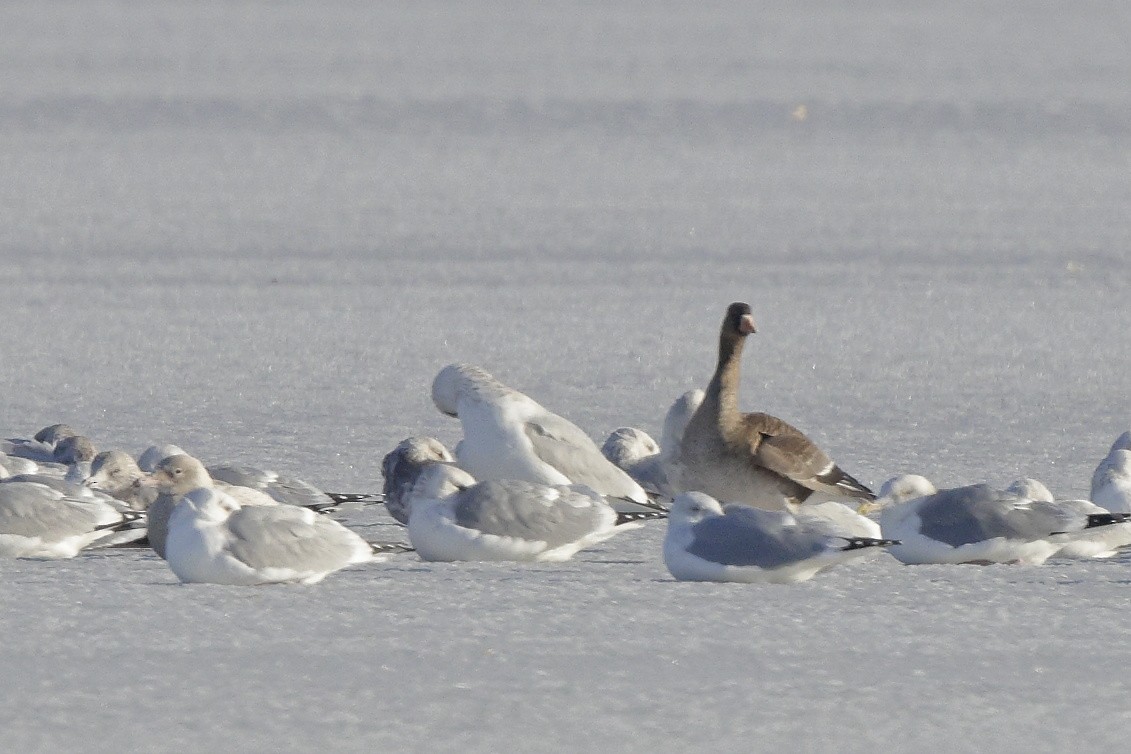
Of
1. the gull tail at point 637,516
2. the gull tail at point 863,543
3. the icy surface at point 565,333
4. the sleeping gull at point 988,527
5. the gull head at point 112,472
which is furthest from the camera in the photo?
the gull head at point 112,472

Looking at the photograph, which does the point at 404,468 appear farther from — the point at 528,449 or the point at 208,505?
the point at 208,505

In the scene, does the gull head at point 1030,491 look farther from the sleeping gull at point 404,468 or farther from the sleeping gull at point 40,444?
the sleeping gull at point 40,444

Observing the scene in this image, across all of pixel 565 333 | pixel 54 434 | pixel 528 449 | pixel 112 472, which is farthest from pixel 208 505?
pixel 565 333

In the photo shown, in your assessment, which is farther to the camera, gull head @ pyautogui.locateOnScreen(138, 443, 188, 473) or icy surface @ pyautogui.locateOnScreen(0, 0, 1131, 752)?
gull head @ pyautogui.locateOnScreen(138, 443, 188, 473)

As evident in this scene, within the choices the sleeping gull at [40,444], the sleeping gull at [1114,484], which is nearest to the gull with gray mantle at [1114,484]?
the sleeping gull at [1114,484]

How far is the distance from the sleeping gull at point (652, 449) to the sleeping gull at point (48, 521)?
73.0 inches

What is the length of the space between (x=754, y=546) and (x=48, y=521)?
1754mm

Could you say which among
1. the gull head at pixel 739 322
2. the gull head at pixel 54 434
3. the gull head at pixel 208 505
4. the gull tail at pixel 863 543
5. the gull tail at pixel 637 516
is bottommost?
the gull head at pixel 54 434

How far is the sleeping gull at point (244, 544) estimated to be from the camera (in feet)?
15.8

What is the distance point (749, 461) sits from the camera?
6328 millimetres

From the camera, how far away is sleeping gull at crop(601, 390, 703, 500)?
21.7 ft

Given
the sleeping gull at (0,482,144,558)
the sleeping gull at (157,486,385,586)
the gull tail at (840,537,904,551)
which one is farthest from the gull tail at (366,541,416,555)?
the gull tail at (840,537,904,551)

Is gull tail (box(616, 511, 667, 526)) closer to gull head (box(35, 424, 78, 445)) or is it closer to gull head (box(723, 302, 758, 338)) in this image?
gull head (box(723, 302, 758, 338))

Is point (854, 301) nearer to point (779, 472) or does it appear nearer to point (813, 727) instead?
point (779, 472)
